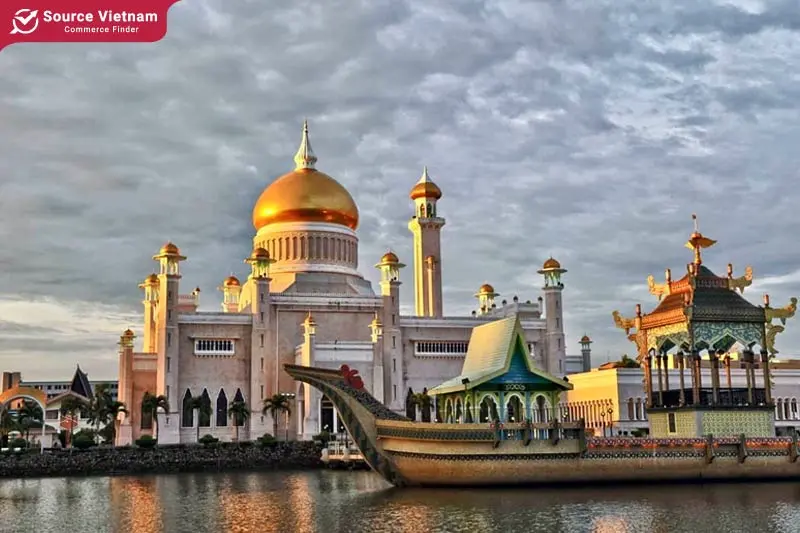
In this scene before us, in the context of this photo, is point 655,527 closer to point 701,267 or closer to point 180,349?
point 701,267

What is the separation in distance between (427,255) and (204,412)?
1690 cm

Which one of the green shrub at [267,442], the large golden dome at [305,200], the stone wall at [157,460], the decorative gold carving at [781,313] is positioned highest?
the large golden dome at [305,200]

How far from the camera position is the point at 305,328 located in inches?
1905

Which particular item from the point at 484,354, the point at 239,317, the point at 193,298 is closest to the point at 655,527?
the point at 484,354

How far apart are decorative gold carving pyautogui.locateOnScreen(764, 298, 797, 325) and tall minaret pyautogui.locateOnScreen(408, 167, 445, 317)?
28269mm

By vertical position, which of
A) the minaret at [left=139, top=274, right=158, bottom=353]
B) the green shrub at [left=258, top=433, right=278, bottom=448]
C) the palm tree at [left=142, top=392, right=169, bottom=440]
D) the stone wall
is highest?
the minaret at [left=139, top=274, right=158, bottom=353]

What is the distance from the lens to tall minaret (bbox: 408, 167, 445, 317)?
188 feet

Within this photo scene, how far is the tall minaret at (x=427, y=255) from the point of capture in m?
57.2

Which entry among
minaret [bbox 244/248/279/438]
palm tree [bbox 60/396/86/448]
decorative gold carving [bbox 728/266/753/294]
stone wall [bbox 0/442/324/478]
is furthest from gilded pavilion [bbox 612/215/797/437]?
palm tree [bbox 60/396/86/448]

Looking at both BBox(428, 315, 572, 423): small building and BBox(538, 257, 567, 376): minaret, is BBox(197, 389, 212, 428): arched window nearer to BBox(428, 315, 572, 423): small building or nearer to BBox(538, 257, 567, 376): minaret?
BBox(538, 257, 567, 376): minaret

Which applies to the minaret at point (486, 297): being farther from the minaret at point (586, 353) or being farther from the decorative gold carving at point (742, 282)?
the decorative gold carving at point (742, 282)

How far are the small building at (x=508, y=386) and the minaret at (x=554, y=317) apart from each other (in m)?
25.5

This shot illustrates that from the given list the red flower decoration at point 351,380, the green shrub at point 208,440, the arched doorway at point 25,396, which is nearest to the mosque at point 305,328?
the green shrub at point 208,440

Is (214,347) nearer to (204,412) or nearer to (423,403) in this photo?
(204,412)
